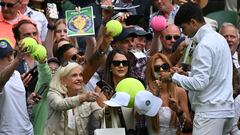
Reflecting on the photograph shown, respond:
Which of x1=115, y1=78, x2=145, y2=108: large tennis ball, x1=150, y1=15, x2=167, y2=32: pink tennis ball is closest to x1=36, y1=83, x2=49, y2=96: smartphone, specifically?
x1=115, y1=78, x2=145, y2=108: large tennis ball

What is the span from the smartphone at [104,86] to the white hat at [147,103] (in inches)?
18.4

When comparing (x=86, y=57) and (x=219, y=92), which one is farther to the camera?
(x=86, y=57)

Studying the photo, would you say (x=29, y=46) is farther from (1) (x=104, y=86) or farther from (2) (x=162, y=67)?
(2) (x=162, y=67)

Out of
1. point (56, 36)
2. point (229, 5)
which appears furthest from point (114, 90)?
point (229, 5)

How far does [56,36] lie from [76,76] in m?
2.46

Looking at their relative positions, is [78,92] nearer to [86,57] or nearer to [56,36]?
[86,57]

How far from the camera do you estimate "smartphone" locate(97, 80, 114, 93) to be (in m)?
10.2

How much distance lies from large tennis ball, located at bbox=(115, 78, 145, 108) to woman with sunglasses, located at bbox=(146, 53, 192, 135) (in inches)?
17.4

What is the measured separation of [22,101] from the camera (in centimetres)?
998

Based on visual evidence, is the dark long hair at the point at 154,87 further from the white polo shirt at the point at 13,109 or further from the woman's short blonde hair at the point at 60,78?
the white polo shirt at the point at 13,109

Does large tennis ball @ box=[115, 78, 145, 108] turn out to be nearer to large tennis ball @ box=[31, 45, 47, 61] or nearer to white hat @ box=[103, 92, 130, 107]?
white hat @ box=[103, 92, 130, 107]

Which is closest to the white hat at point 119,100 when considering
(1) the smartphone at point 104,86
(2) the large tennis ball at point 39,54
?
(1) the smartphone at point 104,86

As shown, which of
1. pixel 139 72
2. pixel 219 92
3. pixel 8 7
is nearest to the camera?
pixel 219 92

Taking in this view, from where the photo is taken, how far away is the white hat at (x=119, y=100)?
9656 millimetres
